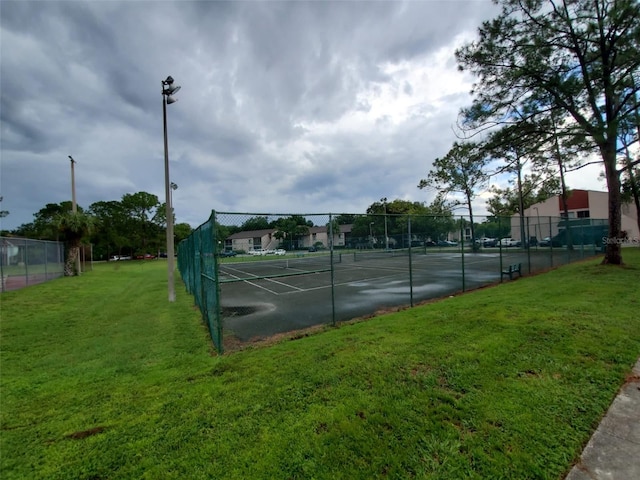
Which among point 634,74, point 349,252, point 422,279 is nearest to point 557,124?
point 634,74

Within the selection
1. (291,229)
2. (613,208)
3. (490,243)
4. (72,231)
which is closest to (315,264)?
(291,229)

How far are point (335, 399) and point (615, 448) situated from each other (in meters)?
2.20

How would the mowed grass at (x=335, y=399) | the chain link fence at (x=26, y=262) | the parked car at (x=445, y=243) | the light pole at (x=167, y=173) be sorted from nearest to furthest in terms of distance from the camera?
the mowed grass at (x=335, y=399), the light pole at (x=167, y=173), the parked car at (x=445, y=243), the chain link fence at (x=26, y=262)

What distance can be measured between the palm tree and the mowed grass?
17.1 m

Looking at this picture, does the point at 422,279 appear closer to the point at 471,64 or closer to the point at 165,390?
the point at 471,64

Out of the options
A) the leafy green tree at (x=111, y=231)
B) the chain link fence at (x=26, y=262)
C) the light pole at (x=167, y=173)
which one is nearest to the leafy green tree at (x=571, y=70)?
the light pole at (x=167, y=173)

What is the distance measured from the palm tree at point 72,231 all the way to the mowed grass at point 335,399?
17.1 m

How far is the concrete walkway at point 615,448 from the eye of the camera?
1.92m

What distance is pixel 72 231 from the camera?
18719 millimetres

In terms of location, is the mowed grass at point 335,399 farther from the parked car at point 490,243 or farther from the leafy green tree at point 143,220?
the leafy green tree at point 143,220

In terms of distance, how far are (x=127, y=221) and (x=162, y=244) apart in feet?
22.2

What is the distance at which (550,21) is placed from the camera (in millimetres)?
9578

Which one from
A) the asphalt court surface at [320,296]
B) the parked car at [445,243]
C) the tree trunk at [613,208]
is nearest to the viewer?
the asphalt court surface at [320,296]

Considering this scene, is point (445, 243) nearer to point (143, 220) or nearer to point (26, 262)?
point (26, 262)
